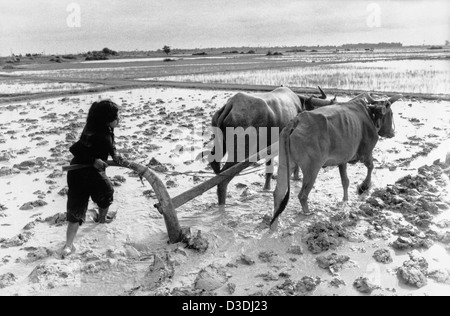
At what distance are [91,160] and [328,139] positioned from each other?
255 centimetres

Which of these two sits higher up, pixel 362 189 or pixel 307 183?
pixel 307 183

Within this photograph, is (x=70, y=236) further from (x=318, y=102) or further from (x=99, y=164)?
(x=318, y=102)

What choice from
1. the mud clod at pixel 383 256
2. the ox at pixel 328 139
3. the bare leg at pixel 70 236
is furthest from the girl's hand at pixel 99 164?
the mud clod at pixel 383 256

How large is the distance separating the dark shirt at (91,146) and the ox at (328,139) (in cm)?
182

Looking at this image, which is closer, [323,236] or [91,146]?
[91,146]

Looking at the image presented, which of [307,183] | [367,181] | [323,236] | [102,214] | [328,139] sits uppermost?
[328,139]

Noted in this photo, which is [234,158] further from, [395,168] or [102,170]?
[395,168]

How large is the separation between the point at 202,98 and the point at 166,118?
4.05 m

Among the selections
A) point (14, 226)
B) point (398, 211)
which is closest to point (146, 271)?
point (14, 226)

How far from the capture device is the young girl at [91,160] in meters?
3.93

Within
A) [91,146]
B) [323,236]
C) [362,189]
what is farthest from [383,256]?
[91,146]

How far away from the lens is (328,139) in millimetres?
4832

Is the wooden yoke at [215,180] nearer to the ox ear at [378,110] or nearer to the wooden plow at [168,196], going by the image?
the wooden plow at [168,196]
